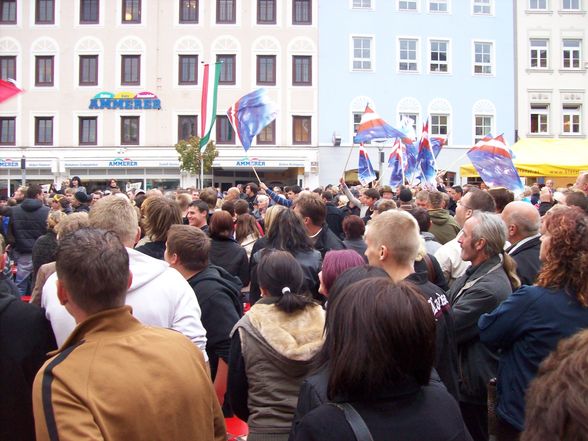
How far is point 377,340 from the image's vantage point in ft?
6.30

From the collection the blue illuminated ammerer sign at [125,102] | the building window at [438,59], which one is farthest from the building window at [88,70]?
the building window at [438,59]

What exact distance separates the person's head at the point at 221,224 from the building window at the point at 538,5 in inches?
1312

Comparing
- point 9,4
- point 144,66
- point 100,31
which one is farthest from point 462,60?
point 9,4

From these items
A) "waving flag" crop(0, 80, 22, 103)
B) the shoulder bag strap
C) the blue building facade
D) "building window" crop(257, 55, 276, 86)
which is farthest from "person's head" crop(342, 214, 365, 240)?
"building window" crop(257, 55, 276, 86)

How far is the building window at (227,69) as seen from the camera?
31953 millimetres

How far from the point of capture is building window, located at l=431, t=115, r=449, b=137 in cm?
3256

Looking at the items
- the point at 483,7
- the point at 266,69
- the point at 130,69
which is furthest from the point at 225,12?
the point at 483,7

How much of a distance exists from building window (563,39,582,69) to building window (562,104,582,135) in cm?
229

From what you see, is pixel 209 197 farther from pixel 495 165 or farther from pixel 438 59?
pixel 438 59

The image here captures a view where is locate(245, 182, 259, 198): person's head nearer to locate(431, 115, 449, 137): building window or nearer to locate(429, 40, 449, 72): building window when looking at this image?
locate(431, 115, 449, 137): building window

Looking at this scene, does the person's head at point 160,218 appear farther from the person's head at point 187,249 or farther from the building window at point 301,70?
the building window at point 301,70

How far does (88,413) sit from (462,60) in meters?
34.1

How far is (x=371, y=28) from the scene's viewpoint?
1272 inches

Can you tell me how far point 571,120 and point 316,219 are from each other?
31.8 metres
